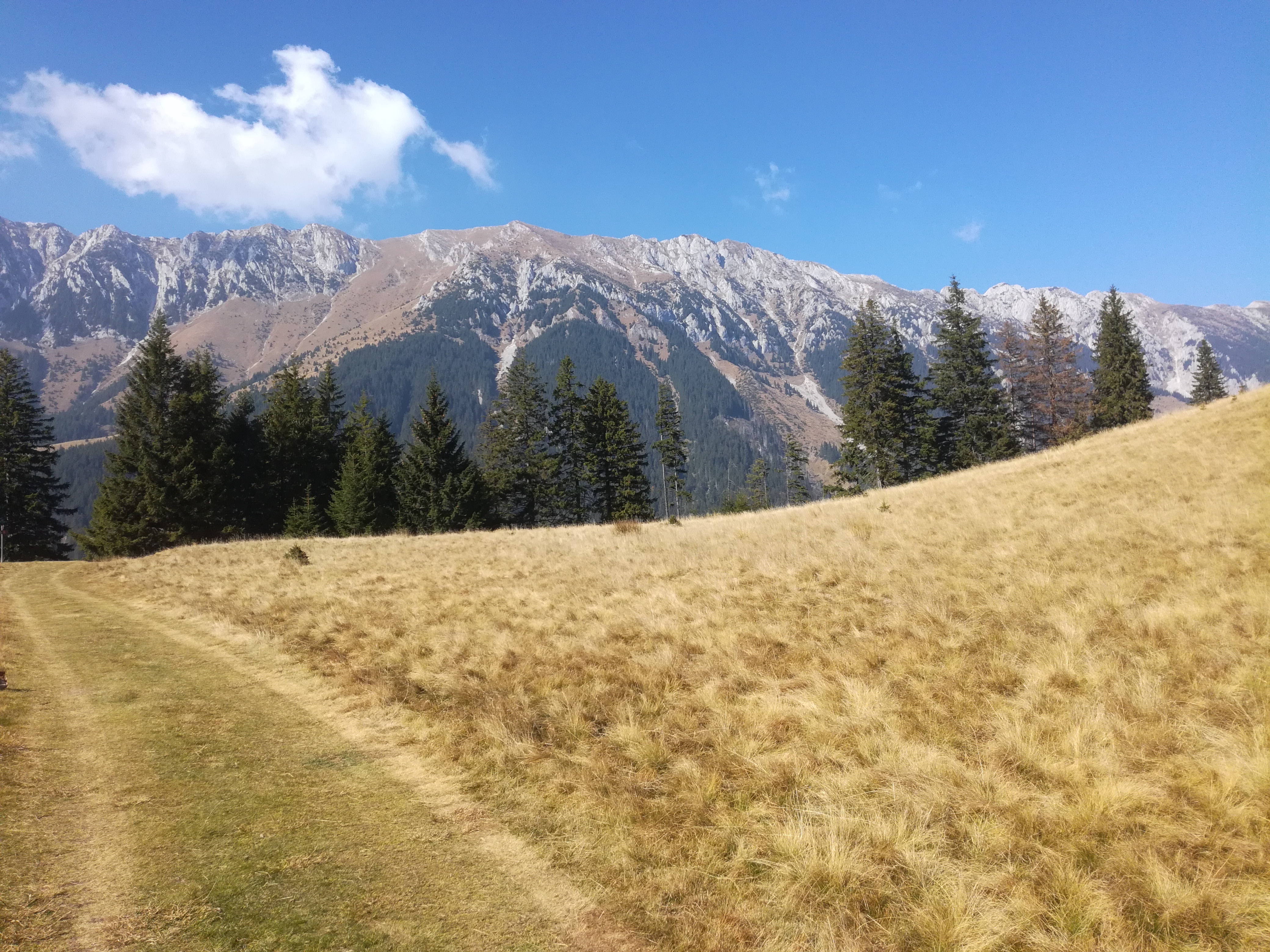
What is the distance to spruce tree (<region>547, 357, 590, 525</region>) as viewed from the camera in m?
52.8

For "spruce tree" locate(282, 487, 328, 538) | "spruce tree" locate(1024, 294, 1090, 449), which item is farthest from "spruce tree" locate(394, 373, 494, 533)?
"spruce tree" locate(1024, 294, 1090, 449)

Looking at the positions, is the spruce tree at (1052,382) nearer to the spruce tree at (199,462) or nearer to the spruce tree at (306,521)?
the spruce tree at (306,521)

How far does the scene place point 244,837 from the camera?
16.0 ft

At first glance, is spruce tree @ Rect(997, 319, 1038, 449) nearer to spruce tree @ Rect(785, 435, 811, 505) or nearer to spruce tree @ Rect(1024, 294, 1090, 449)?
spruce tree @ Rect(1024, 294, 1090, 449)

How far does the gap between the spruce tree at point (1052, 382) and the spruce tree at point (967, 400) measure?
3.78 metres

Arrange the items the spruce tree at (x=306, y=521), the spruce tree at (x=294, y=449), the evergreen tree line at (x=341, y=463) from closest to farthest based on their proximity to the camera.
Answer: the evergreen tree line at (x=341, y=463) → the spruce tree at (x=306, y=521) → the spruce tree at (x=294, y=449)

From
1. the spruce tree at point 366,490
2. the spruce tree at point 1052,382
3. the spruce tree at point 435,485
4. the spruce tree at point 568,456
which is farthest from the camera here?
the spruce tree at point 568,456

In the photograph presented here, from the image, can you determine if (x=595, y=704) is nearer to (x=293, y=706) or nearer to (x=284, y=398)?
(x=293, y=706)

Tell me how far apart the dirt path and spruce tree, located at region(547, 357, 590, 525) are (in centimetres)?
4439

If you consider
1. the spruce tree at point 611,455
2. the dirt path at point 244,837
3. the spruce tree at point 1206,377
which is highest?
the spruce tree at point 1206,377

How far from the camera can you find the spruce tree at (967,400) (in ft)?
164

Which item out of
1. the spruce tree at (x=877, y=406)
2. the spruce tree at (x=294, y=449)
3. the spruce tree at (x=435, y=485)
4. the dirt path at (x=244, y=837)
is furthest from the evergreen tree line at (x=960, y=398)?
the dirt path at (x=244, y=837)

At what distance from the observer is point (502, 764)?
20.4ft

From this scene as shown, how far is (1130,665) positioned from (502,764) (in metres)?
7.66
